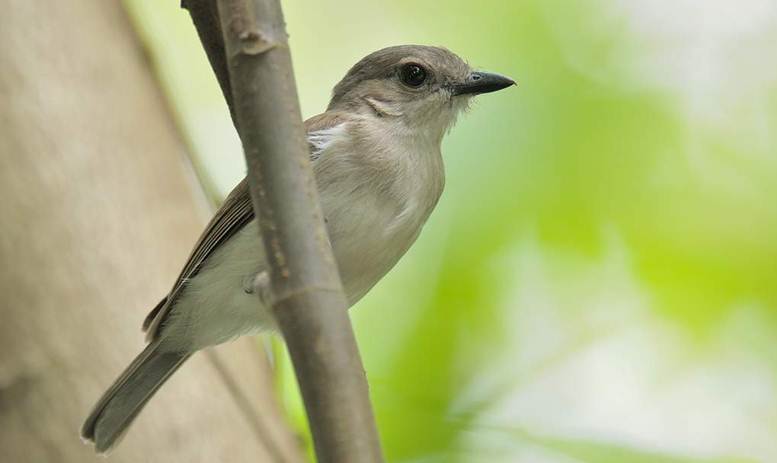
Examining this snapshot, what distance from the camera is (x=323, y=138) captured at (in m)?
3.90

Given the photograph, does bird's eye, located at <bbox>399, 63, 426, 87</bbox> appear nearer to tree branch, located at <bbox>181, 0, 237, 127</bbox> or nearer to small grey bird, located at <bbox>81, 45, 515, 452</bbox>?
small grey bird, located at <bbox>81, 45, 515, 452</bbox>

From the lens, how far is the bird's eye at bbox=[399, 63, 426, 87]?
4.41 m

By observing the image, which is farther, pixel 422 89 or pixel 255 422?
pixel 422 89

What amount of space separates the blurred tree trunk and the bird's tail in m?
0.07

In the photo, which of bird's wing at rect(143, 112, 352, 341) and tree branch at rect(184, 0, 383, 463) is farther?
bird's wing at rect(143, 112, 352, 341)

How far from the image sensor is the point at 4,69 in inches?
164

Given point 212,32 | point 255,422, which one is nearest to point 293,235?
point 212,32

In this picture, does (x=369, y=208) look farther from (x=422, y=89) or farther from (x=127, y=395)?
(x=127, y=395)

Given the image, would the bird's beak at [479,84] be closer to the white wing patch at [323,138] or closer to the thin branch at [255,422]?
the white wing patch at [323,138]

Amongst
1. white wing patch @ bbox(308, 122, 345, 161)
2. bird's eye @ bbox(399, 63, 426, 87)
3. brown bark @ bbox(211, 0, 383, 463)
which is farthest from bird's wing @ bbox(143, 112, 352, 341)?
brown bark @ bbox(211, 0, 383, 463)

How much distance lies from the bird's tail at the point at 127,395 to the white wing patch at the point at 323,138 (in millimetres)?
892

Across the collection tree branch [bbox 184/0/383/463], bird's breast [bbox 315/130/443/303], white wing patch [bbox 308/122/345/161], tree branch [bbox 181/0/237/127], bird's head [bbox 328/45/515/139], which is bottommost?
tree branch [bbox 184/0/383/463]

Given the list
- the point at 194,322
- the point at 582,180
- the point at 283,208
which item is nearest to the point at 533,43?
the point at 582,180

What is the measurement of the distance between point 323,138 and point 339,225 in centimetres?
41
